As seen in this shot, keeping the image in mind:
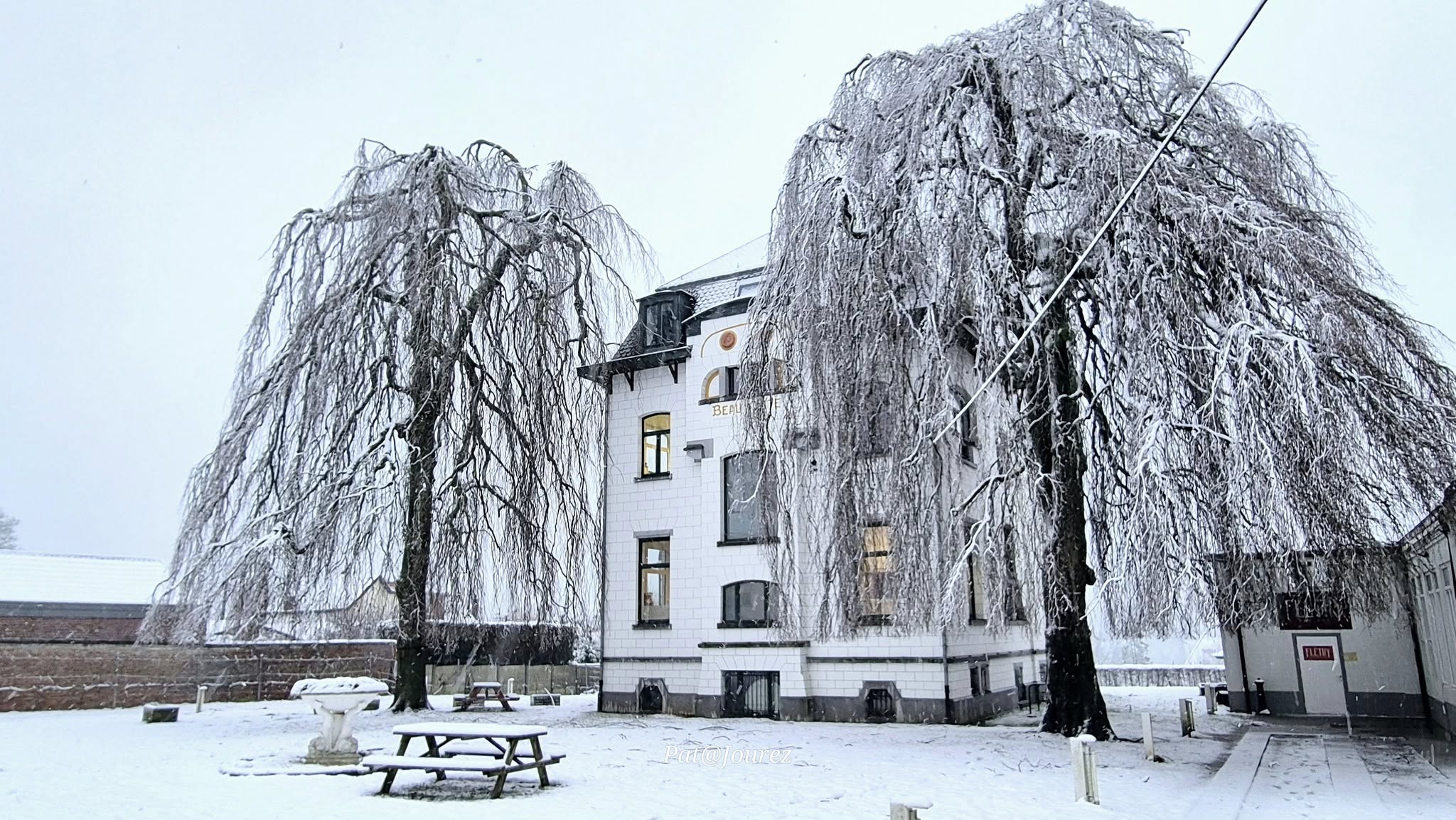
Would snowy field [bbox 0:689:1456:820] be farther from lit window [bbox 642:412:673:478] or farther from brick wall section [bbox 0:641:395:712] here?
lit window [bbox 642:412:673:478]

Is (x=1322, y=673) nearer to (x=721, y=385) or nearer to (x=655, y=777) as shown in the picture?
(x=721, y=385)

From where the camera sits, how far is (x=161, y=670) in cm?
2227

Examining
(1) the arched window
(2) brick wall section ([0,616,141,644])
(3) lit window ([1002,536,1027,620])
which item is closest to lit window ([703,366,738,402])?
(1) the arched window

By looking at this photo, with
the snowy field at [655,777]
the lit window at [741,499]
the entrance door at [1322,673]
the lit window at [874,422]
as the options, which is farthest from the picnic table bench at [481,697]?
the entrance door at [1322,673]

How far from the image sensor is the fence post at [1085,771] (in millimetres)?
8531

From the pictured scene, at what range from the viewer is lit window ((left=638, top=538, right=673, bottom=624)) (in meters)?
20.3

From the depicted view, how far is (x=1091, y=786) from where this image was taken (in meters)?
8.56

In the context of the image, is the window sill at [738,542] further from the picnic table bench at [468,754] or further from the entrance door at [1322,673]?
the entrance door at [1322,673]

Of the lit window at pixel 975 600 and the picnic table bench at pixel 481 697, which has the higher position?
the lit window at pixel 975 600

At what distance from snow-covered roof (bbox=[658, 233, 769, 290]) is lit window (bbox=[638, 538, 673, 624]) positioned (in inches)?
236

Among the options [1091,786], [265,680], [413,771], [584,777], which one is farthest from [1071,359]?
[265,680]

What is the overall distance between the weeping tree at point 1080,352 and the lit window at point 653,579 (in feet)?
25.4

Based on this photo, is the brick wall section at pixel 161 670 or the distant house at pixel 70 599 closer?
the brick wall section at pixel 161 670

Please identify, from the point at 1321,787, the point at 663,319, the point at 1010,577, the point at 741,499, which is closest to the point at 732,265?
the point at 663,319
